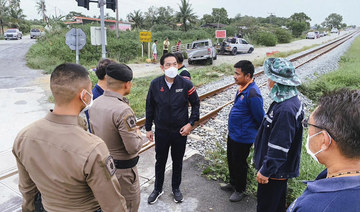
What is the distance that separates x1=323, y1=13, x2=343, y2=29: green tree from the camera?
468ft

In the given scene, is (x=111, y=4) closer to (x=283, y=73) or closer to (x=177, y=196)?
(x=177, y=196)

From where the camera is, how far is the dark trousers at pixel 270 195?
2754mm

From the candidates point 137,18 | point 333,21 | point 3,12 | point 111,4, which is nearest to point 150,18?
point 137,18

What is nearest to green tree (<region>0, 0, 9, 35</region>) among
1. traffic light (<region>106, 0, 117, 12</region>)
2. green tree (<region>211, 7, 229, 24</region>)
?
green tree (<region>211, 7, 229, 24</region>)

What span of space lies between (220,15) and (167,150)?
69.6 m

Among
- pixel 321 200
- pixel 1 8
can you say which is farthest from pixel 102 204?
pixel 1 8

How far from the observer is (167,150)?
145 inches

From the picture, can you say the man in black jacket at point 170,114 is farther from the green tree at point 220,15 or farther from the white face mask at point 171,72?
the green tree at point 220,15

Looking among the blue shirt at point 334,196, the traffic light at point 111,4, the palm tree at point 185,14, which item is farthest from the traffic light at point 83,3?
the palm tree at point 185,14

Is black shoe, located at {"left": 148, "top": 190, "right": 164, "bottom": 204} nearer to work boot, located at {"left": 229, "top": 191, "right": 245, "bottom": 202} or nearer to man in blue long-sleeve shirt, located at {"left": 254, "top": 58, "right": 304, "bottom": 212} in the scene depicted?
work boot, located at {"left": 229, "top": 191, "right": 245, "bottom": 202}

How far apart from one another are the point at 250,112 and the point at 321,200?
225 cm

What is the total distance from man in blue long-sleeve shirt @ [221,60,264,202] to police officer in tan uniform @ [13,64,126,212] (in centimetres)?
208

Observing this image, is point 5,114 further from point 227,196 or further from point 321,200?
point 321,200

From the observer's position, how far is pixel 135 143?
8.23ft
